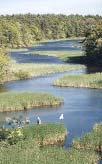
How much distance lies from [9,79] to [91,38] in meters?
35.7

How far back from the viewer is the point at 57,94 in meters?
72.9

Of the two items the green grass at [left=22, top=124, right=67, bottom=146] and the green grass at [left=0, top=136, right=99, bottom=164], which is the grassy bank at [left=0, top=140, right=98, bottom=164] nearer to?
the green grass at [left=0, top=136, right=99, bottom=164]

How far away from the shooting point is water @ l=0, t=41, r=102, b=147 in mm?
53188

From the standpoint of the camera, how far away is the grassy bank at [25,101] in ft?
201

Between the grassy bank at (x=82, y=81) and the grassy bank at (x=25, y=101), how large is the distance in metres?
12.2

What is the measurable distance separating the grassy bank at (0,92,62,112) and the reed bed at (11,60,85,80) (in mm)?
25923

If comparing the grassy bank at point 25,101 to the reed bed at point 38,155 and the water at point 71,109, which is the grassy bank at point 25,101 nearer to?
the water at point 71,109

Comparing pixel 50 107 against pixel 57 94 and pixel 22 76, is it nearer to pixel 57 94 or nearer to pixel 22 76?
pixel 57 94

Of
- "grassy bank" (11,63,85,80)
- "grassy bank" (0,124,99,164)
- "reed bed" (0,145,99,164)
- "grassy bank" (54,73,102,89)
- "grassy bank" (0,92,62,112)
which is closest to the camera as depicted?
"reed bed" (0,145,99,164)

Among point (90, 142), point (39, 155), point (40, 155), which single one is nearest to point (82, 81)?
point (90, 142)

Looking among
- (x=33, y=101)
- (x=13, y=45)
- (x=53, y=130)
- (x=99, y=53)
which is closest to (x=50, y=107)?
(x=33, y=101)

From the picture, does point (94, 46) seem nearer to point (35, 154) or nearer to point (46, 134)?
point (46, 134)

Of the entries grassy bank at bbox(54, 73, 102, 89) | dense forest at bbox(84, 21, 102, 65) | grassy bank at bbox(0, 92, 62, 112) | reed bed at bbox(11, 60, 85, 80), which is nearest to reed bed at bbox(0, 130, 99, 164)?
grassy bank at bbox(0, 92, 62, 112)

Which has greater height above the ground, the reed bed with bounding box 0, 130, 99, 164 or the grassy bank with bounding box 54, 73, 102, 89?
the reed bed with bounding box 0, 130, 99, 164
